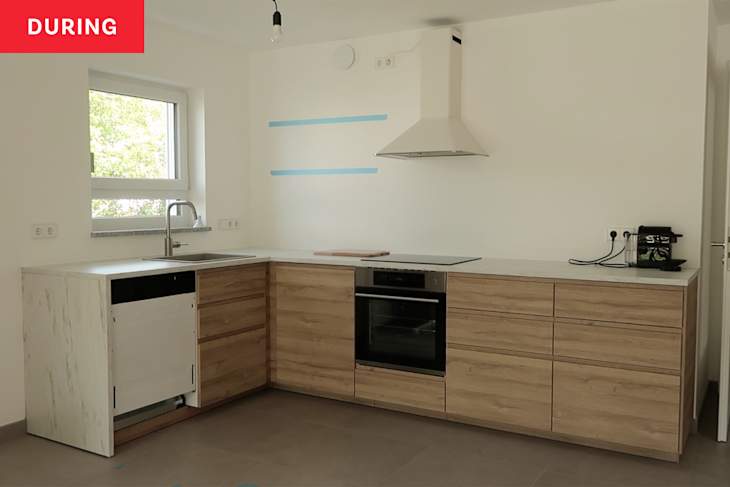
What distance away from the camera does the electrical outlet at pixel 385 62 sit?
4309mm

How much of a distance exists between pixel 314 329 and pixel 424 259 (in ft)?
2.63

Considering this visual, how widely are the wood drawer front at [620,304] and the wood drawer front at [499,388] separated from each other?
0.32 m

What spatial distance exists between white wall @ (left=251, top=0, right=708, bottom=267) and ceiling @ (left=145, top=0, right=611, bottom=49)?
145 millimetres

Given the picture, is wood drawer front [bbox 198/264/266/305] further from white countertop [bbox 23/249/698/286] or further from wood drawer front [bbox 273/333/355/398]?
wood drawer front [bbox 273/333/355/398]

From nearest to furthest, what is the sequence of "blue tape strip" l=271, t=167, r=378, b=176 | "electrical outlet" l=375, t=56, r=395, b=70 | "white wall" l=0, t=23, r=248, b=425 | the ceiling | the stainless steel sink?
"white wall" l=0, t=23, r=248, b=425 < the ceiling < the stainless steel sink < "electrical outlet" l=375, t=56, r=395, b=70 < "blue tape strip" l=271, t=167, r=378, b=176

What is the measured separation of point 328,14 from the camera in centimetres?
388

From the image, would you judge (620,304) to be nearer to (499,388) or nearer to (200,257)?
(499,388)

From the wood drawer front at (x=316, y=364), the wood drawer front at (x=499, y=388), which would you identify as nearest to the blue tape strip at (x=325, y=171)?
the wood drawer front at (x=316, y=364)

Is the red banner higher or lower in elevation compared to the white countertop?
higher

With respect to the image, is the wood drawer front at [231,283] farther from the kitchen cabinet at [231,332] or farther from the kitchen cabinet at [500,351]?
the kitchen cabinet at [500,351]

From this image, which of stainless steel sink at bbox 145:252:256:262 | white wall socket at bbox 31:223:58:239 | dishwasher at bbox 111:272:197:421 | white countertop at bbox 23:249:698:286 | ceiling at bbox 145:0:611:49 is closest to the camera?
white countertop at bbox 23:249:698:286

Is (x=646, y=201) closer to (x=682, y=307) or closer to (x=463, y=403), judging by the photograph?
(x=682, y=307)

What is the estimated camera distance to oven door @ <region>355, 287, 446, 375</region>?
356 centimetres

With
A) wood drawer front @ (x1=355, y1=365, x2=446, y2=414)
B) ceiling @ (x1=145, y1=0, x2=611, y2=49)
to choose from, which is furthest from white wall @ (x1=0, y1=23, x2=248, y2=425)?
wood drawer front @ (x1=355, y1=365, x2=446, y2=414)
